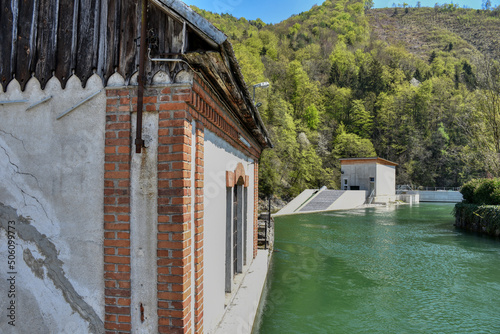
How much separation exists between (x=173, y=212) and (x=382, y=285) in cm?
822

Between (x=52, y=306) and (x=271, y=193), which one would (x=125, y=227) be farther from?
(x=271, y=193)

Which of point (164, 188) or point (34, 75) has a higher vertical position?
point (34, 75)

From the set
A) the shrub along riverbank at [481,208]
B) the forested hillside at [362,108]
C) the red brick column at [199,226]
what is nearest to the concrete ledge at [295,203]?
the forested hillside at [362,108]

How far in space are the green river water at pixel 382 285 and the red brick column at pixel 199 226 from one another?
3209mm

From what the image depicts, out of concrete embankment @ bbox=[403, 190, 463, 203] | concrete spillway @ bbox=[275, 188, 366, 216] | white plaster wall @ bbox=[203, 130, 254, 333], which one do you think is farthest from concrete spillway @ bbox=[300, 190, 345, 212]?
white plaster wall @ bbox=[203, 130, 254, 333]

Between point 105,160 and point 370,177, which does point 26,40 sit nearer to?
point 105,160

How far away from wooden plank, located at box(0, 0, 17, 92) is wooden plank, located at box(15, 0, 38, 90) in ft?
0.30

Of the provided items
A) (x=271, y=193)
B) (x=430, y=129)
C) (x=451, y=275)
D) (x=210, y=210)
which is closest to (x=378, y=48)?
(x=430, y=129)

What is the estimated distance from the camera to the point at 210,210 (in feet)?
13.8

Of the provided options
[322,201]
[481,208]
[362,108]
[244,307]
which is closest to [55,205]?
[244,307]

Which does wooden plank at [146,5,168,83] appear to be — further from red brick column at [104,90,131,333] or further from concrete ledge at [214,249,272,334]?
concrete ledge at [214,249,272,334]

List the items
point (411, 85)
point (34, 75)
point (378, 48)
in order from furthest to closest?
point (378, 48)
point (411, 85)
point (34, 75)

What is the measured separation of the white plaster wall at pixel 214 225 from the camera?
402cm

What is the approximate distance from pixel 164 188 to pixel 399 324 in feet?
20.2
